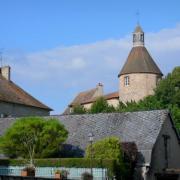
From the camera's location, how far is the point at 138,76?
96250 mm

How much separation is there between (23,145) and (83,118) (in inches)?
310

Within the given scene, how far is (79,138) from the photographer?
44344 mm

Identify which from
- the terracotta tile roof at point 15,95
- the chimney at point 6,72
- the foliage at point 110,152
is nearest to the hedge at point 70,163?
the foliage at point 110,152

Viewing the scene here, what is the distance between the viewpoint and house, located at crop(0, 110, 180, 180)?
4066 cm

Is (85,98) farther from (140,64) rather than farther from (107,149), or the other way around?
(107,149)

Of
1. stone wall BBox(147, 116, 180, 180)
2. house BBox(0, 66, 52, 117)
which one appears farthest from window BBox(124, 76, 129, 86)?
stone wall BBox(147, 116, 180, 180)

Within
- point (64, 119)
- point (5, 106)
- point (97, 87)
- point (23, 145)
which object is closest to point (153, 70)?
point (97, 87)

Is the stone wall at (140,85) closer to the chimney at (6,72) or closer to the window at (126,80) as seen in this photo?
the window at (126,80)

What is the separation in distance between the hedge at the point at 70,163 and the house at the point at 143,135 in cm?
478

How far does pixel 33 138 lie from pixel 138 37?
67018 millimetres

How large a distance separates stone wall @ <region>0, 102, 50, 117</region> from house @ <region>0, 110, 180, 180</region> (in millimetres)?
18629

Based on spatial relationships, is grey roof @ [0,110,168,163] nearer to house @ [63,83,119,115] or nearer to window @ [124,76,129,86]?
window @ [124,76,129,86]

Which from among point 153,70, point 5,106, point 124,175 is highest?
point 153,70

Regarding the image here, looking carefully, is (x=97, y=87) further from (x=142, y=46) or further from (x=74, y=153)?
(x=74, y=153)
